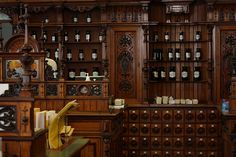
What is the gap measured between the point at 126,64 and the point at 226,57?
1.84 meters

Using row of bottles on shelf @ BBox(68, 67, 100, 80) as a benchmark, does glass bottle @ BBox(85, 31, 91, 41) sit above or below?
above

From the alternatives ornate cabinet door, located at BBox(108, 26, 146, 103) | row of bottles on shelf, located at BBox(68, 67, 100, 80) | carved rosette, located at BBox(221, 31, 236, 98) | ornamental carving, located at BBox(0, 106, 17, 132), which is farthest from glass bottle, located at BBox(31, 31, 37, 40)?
ornamental carving, located at BBox(0, 106, 17, 132)

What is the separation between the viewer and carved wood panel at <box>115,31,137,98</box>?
859cm

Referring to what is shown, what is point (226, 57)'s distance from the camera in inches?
328

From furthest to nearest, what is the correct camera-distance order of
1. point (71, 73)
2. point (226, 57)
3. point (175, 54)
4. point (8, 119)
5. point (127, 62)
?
point (71, 73) < point (175, 54) < point (127, 62) < point (226, 57) < point (8, 119)

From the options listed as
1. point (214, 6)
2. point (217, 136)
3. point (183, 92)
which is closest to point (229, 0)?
point (214, 6)

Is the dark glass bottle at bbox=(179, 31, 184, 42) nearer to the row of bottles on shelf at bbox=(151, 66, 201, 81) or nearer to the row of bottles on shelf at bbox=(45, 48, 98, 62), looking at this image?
the row of bottles on shelf at bbox=(151, 66, 201, 81)

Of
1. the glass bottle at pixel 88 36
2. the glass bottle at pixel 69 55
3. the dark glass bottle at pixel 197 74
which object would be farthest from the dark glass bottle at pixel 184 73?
the glass bottle at pixel 69 55

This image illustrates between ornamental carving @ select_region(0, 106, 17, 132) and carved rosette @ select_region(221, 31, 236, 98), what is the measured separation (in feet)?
18.5

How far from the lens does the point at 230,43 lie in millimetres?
8305

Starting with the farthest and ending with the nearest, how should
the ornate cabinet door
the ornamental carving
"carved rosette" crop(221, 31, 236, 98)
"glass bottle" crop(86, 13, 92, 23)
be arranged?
"glass bottle" crop(86, 13, 92, 23)
the ornate cabinet door
"carved rosette" crop(221, 31, 236, 98)
the ornamental carving

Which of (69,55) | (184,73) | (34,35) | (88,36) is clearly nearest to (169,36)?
(184,73)

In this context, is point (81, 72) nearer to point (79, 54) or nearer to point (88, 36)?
point (79, 54)

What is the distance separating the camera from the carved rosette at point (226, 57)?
8289 millimetres
